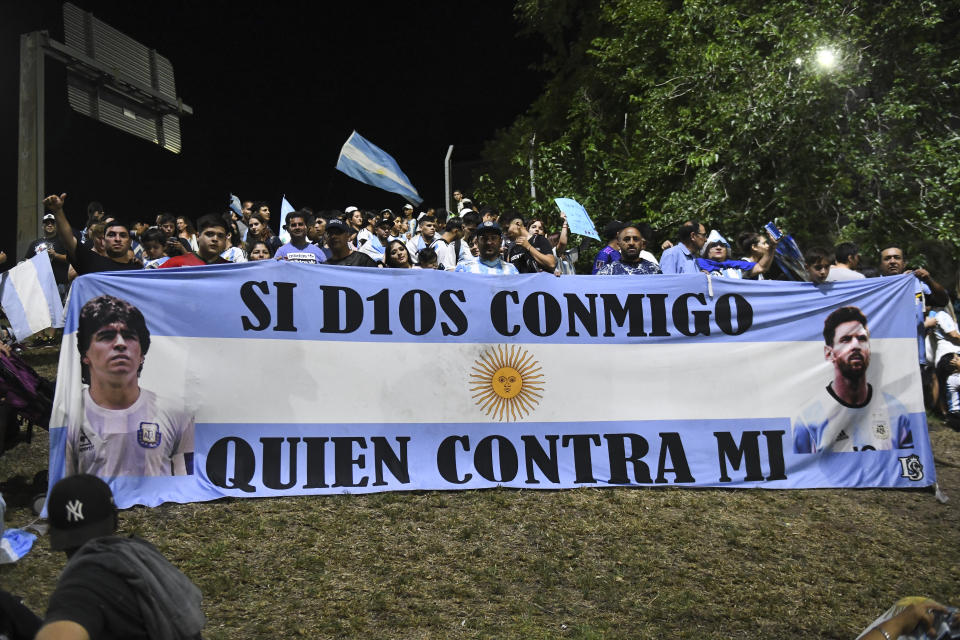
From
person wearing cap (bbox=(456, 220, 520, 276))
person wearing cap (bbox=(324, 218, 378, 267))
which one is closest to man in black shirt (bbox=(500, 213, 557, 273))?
person wearing cap (bbox=(456, 220, 520, 276))

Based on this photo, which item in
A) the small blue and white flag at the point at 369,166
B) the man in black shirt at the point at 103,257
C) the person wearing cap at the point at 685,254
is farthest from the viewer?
the small blue and white flag at the point at 369,166

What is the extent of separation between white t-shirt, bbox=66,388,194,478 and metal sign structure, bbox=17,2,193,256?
770 cm

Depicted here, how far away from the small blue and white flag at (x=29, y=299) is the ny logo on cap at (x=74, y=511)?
464 cm

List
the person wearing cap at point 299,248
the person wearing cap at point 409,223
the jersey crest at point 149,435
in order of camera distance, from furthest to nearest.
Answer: the person wearing cap at point 409,223, the person wearing cap at point 299,248, the jersey crest at point 149,435

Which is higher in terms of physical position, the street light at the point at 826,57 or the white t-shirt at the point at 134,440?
the street light at the point at 826,57

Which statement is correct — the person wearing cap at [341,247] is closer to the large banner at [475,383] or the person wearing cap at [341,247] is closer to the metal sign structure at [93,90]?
the large banner at [475,383]

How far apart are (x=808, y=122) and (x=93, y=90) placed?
39.5 ft

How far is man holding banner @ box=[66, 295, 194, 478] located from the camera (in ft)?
18.3

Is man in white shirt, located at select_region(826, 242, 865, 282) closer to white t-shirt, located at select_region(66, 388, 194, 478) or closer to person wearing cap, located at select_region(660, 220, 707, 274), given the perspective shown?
person wearing cap, located at select_region(660, 220, 707, 274)

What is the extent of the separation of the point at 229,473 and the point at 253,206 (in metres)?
8.15

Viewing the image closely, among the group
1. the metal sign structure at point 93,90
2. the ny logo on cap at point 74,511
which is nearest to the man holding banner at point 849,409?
the ny logo on cap at point 74,511

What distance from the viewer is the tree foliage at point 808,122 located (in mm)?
12531

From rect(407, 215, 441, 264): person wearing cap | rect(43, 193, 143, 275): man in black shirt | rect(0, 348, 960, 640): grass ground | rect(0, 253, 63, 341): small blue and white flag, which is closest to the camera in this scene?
rect(0, 348, 960, 640): grass ground

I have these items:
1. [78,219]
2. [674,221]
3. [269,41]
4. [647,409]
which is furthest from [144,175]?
[647,409]
